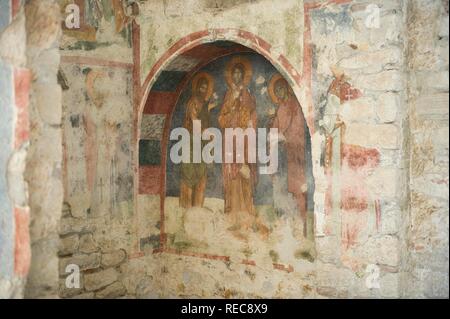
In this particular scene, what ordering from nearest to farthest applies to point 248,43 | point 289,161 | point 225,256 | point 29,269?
point 29,269 < point 248,43 < point 289,161 < point 225,256

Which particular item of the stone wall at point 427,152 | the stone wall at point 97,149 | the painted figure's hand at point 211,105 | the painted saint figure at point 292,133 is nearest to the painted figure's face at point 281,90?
the painted saint figure at point 292,133

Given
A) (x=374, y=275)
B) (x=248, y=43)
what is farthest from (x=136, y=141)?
(x=374, y=275)

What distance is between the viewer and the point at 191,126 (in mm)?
A: 5273

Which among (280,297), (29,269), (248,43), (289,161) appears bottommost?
(280,297)

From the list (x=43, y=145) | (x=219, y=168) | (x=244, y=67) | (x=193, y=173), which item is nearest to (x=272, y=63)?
(x=244, y=67)

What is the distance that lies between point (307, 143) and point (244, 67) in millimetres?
878

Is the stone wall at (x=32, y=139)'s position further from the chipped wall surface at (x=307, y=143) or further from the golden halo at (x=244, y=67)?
the golden halo at (x=244, y=67)

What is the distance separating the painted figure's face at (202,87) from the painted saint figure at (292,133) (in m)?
0.68

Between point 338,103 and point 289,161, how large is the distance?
3.11ft

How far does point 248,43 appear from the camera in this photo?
4.38 m

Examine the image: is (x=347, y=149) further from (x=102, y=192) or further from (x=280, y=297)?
(x=102, y=192)

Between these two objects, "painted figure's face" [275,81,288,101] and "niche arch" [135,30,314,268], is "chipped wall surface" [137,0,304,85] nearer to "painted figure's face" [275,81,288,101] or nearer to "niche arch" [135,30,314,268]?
"niche arch" [135,30,314,268]

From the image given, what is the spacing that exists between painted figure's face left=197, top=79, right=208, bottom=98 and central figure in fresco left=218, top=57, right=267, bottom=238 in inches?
9.0

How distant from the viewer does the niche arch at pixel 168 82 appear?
458 centimetres
